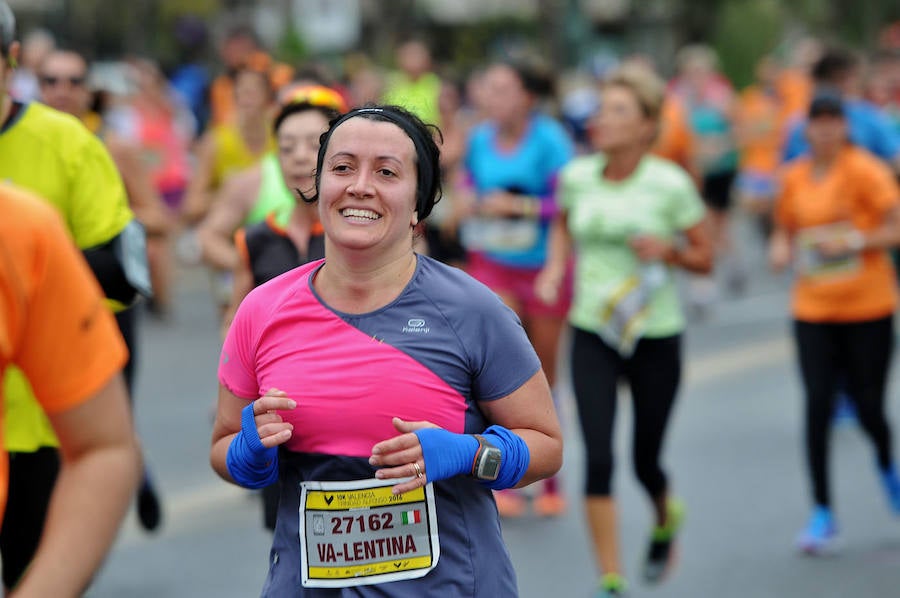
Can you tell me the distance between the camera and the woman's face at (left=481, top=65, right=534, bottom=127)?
7957 millimetres

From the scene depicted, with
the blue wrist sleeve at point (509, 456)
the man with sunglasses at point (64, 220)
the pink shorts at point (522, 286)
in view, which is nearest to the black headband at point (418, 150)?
the blue wrist sleeve at point (509, 456)

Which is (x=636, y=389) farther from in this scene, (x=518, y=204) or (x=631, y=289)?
(x=518, y=204)

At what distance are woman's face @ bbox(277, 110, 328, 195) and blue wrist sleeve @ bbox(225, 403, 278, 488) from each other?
191 centimetres

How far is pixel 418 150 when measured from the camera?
130 inches

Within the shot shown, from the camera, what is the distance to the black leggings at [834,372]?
275 inches

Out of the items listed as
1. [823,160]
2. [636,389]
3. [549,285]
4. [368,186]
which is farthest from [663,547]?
[368,186]

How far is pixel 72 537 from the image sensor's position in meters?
2.18

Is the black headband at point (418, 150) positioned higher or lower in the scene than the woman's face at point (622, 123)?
lower

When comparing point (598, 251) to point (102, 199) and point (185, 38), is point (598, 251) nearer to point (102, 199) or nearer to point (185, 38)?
point (102, 199)

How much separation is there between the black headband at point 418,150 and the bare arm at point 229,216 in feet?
9.88

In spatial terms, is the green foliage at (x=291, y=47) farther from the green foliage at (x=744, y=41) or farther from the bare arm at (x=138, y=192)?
the bare arm at (x=138, y=192)

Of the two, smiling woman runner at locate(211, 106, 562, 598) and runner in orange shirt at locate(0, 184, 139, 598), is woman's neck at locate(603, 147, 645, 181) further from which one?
runner in orange shirt at locate(0, 184, 139, 598)

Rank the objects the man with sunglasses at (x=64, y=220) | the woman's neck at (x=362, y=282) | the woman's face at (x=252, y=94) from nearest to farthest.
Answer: the woman's neck at (x=362, y=282), the man with sunglasses at (x=64, y=220), the woman's face at (x=252, y=94)

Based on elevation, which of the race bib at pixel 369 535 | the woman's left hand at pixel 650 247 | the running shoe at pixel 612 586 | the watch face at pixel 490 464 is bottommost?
the running shoe at pixel 612 586
